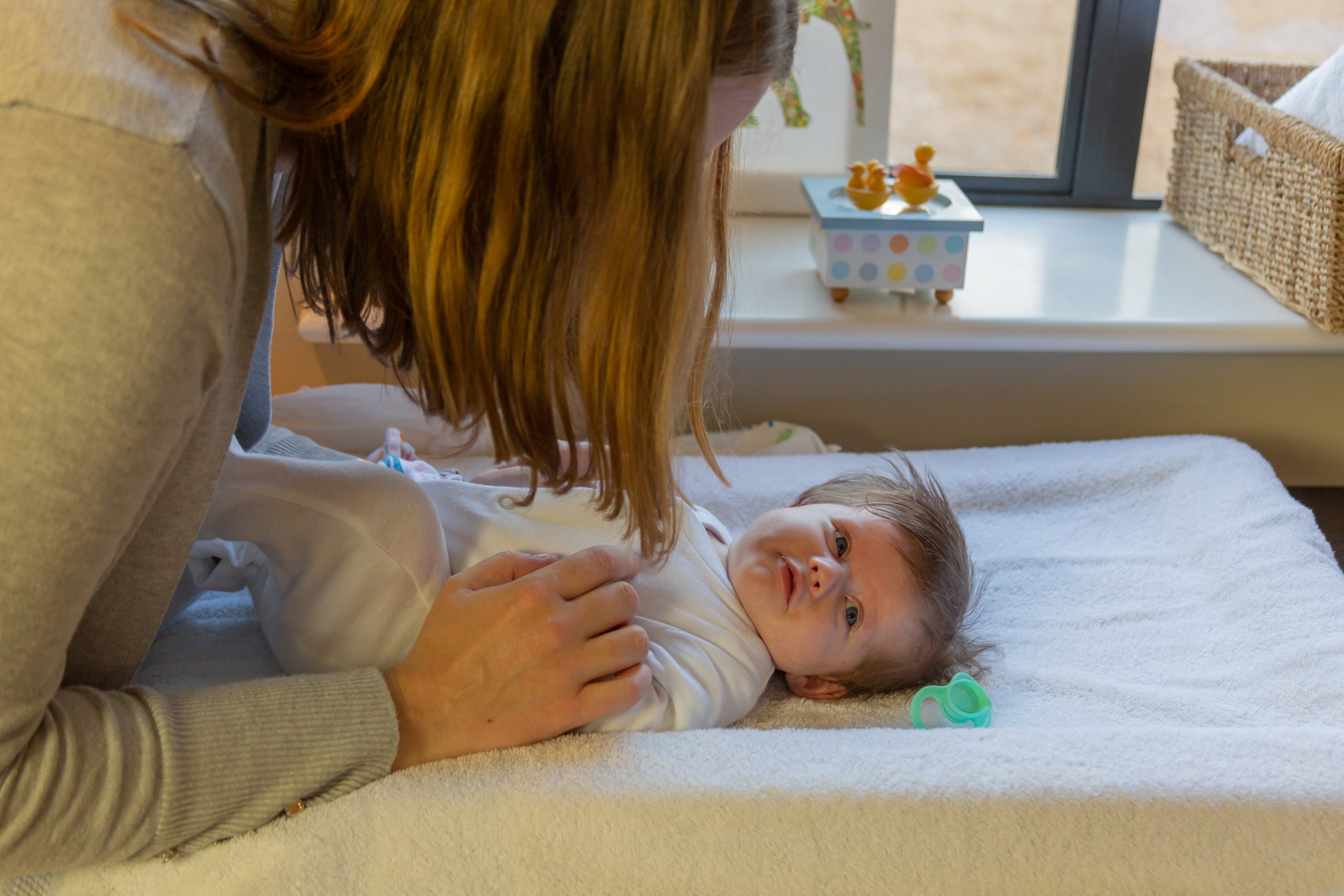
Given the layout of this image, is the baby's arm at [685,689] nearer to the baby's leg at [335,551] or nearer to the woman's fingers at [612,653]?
the woman's fingers at [612,653]

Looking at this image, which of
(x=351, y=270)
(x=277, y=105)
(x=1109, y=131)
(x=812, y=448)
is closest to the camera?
(x=277, y=105)

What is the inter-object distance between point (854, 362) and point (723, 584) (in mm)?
566

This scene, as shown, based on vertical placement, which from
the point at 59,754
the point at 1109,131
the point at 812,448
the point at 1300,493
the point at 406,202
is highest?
the point at 406,202

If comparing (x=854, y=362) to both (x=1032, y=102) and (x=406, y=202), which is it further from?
(x=406, y=202)

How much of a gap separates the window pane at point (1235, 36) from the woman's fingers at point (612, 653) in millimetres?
1409

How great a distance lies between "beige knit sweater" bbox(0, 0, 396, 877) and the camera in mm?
531

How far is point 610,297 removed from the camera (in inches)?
26.2

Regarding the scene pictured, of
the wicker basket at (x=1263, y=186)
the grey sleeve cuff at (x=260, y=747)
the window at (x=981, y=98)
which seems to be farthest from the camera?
the window at (x=981, y=98)

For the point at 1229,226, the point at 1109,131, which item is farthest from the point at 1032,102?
the point at 1229,226

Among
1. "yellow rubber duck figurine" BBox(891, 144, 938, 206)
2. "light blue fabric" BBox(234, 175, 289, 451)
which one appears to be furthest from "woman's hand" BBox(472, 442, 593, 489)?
"yellow rubber duck figurine" BBox(891, 144, 938, 206)

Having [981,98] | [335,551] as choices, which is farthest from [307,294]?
[981,98]

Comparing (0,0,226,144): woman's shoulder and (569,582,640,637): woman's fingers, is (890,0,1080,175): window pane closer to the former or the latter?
(569,582,640,637): woman's fingers

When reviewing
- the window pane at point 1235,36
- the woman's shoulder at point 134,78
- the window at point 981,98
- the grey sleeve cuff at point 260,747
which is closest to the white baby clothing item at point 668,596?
the grey sleeve cuff at point 260,747

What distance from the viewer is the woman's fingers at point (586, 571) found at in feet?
2.81
